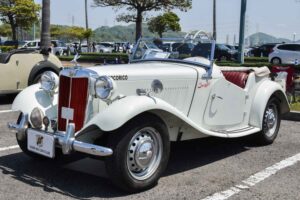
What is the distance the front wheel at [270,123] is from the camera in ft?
22.2

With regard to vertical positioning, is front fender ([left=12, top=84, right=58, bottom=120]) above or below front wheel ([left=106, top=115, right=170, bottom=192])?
above

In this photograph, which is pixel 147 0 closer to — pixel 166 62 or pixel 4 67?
pixel 4 67

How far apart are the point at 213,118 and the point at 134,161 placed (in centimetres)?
163

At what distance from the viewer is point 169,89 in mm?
5250

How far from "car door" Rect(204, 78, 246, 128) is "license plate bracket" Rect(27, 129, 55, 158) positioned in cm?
208

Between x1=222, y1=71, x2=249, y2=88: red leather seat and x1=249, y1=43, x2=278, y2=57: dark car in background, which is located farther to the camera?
x1=249, y1=43, x2=278, y2=57: dark car in background

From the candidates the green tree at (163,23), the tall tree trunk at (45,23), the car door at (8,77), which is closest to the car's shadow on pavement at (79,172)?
the car door at (8,77)

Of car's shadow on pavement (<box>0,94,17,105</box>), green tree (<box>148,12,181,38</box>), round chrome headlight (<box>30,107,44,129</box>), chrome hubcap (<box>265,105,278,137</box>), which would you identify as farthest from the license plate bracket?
green tree (<box>148,12,181,38</box>)

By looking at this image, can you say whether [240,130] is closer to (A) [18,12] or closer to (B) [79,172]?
(B) [79,172]

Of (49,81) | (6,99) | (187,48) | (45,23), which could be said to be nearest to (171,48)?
(187,48)

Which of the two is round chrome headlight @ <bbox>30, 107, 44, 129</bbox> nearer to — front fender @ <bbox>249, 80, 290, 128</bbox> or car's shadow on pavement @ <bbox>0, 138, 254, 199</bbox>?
car's shadow on pavement @ <bbox>0, 138, 254, 199</bbox>

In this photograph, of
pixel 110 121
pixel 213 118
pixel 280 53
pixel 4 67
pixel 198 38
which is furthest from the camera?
pixel 280 53

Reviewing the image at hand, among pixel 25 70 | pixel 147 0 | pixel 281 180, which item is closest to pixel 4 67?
pixel 25 70

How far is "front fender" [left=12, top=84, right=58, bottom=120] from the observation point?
519 cm
